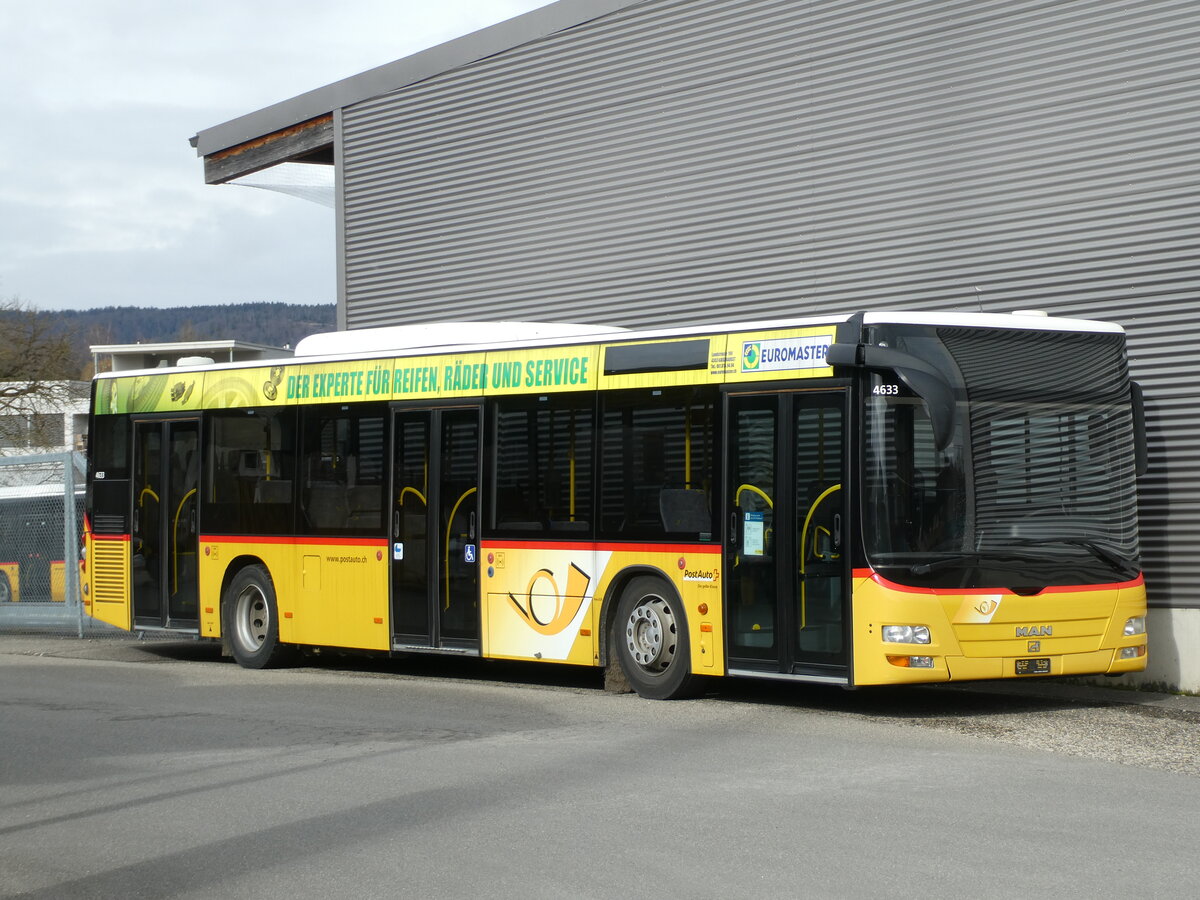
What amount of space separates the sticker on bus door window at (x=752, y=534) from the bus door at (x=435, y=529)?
2888 mm

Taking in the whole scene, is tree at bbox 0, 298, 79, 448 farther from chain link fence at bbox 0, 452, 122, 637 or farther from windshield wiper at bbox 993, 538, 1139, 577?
windshield wiper at bbox 993, 538, 1139, 577

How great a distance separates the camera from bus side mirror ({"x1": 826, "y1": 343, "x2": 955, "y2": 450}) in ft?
34.9

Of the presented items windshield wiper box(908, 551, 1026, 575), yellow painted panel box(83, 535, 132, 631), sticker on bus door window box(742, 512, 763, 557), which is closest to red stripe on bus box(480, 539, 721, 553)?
sticker on bus door window box(742, 512, 763, 557)

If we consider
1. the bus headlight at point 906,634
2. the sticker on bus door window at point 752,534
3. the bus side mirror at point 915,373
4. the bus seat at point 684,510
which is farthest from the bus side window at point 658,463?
the bus headlight at point 906,634

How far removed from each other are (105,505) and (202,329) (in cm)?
13411

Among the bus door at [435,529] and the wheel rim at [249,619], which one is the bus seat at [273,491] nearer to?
the wheel rim at [249,619]

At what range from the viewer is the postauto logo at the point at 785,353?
1116 cm

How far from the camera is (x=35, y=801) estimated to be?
26.9 feet

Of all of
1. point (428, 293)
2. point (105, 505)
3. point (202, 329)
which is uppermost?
point (202, 329)

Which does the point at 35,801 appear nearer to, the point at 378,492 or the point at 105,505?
the point at 378,492

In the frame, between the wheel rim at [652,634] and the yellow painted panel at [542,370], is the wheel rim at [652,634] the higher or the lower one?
the lower one

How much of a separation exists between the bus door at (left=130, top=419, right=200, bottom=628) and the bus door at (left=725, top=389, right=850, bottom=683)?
6.89 m

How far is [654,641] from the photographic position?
1230cm

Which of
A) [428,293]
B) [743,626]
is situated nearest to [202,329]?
[428,293]
